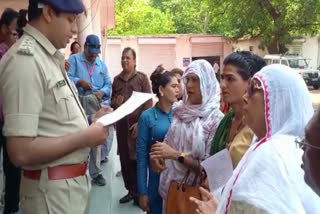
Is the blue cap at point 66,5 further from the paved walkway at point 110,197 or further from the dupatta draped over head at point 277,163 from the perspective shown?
the paved walkway at point 110,197

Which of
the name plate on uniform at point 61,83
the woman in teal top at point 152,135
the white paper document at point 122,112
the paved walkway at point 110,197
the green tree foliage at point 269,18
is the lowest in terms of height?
the paved walkway at point 110,197

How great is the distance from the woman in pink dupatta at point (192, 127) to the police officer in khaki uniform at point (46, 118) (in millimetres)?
899

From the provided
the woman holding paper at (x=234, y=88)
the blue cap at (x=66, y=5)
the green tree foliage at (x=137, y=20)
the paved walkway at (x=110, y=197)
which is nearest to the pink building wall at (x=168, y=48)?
the green tree foliage at (x=137, y=20)

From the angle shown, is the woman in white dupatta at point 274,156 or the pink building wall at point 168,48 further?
the pink building wall at point 168,48

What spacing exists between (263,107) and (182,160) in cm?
110

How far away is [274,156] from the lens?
5.54 ft

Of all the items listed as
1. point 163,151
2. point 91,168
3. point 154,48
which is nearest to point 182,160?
point 163,151

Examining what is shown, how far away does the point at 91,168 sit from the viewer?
5.45m

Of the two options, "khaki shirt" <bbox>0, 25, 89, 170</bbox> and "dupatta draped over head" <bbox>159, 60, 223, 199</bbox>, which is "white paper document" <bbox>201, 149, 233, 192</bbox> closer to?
"dupatta draped over head" <bbox>159, 60, 223, 199</bbox>

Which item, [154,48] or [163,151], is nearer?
[163,151]

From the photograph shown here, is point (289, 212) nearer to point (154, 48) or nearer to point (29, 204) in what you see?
point (29, 204)

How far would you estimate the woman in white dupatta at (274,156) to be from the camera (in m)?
1.63

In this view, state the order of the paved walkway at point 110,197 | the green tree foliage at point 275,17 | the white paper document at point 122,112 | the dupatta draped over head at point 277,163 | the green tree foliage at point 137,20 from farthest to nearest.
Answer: the green tree foliage at point 137,20 < the green tree foliage at point 275,17 < the paved walkway at point 110,197 < the white paper document at point 122,112 < the dupatta draped over head at point 277,163

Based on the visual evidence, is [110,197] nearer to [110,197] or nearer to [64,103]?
[110,197]
